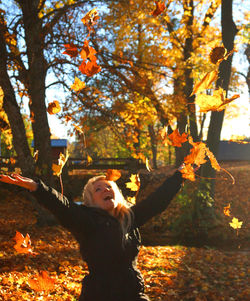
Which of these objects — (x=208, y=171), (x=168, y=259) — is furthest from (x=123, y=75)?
(x=168, y=259)

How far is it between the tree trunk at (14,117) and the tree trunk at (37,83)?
0.29 meters

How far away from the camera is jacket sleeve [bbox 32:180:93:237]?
204 centimetres

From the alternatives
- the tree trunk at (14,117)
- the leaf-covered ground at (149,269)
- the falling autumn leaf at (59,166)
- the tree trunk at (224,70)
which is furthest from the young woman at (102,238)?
the tree trunk at (224,70)

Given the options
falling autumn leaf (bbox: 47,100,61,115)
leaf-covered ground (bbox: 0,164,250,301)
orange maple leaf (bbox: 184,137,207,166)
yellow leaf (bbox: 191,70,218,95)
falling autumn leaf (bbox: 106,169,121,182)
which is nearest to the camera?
yellow leaf (bbox: 191,70,218,95)

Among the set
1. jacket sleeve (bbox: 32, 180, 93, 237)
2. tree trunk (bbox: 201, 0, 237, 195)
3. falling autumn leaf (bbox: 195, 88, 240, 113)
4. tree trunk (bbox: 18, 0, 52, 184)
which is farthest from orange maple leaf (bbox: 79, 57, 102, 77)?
tree trunk (bbox: 201, 0, 237, 195)

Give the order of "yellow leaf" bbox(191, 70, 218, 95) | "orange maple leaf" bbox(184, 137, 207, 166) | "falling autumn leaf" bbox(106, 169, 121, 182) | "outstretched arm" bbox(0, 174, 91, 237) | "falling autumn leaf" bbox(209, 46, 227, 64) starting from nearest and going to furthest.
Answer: "outstretched arm" bbox(0, 174, 91, 237) → "yellow leaf" bbox(191, 70, 218, 95) → "falling autumn leaf" bbox(209, 46, 227, 64) → "falling autumn leaf" bbox(106, 169, 121, 182) → "orange maple leaf" bbox(184, 137, 207, 166)

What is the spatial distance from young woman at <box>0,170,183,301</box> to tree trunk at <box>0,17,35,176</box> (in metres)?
4.89

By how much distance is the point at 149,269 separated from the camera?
230 inches

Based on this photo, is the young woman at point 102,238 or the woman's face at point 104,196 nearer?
the young woman at point 102,238

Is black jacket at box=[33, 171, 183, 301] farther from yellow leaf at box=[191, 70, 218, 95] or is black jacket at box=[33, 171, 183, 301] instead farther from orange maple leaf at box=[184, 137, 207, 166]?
yellow leaf at box=[191, 70, 218, 95]

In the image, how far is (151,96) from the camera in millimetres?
7449

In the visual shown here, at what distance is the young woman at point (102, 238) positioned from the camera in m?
2.09

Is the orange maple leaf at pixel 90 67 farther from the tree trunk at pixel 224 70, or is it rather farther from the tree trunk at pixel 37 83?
the tree trunk at pixel 224 70

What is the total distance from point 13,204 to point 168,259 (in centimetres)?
676
